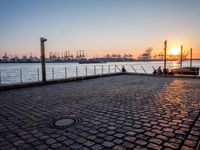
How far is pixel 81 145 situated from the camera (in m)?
3.71

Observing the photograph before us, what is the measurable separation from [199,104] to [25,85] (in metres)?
10.8

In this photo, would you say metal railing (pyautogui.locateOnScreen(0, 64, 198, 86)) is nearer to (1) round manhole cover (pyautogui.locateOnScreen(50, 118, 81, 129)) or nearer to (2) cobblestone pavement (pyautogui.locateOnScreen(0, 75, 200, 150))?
(2) cobblestone pavement (pyautogui.locateOnScreen(0, 75, 200, 150))

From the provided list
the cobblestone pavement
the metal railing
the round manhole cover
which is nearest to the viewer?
the cobblestone pavement

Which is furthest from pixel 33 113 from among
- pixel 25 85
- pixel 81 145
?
pixel 25 85

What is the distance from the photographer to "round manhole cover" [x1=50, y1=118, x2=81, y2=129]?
15.7ft

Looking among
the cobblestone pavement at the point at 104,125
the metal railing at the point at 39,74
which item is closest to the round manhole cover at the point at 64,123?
the cobblestone pavement at the point at 104,125

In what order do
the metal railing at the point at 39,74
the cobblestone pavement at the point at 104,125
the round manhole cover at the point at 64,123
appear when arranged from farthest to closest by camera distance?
the metal railing at the point at 39,74 → the round manhole cover at the point at 64,123 → the cobblestone pavement at the point at 104,125

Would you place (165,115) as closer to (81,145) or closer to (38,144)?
(81,145)

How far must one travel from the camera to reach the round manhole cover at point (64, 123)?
4.79m

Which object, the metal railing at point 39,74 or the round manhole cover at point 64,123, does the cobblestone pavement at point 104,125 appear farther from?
the metal railing at point 39,74

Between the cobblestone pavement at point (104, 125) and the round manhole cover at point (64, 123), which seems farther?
the round manhole cover at point (64, 123)

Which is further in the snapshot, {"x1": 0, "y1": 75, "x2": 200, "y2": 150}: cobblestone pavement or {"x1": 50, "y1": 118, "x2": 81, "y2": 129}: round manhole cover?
{"x1": 50, "y1": 118, "x2": 81, "y2": 129}: round manhole cover

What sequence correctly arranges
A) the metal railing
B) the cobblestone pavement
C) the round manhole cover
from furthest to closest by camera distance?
the metal railing
the round manhole cover
the cobblestone pavement

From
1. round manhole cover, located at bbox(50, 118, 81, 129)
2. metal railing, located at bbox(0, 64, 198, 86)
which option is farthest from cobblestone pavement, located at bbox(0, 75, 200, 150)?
metal railing, located at bbox(0, 64, 198, 86)
